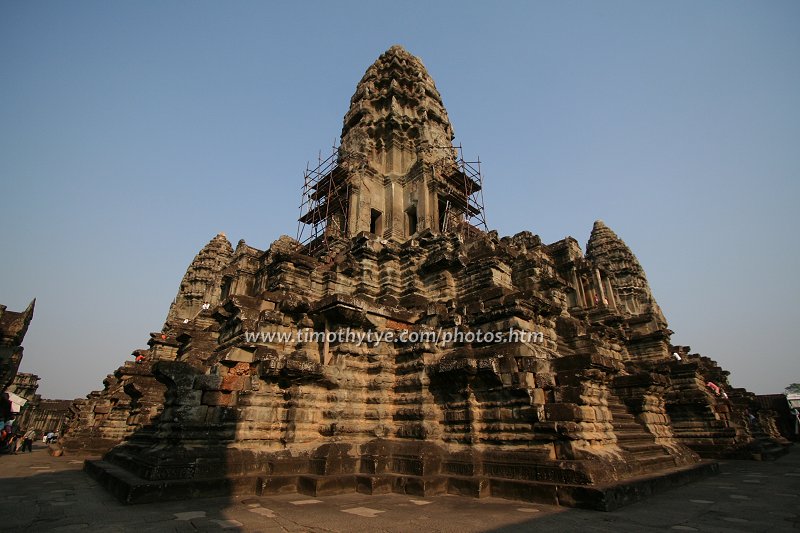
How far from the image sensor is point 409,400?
911cm

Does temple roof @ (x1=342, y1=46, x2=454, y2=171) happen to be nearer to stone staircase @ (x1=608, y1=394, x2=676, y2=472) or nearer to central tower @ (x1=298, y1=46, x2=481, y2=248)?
central tower @ (x1=298, y1=46, x2=481, y2=248)

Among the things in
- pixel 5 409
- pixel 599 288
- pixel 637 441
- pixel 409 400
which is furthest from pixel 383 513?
pixel 5 409

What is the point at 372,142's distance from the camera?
64.5ft

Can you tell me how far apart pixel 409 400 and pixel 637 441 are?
5998mm

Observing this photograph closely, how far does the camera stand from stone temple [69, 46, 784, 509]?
272 inches

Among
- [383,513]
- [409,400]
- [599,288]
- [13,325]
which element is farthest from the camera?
[599,288]

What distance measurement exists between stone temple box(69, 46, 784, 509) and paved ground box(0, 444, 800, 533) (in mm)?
397

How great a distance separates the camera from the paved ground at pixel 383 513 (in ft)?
15.8

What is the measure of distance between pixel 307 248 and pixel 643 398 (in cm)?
1570

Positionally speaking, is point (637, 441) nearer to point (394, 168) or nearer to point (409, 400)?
point (409, 400)

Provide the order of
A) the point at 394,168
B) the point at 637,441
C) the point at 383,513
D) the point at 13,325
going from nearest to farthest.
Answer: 1. the point at 383,513
2. the point at 637,441
3. the point at 13,325
4. the point at 394,168

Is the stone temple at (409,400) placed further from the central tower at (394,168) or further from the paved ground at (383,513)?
the central tower at (394,168)

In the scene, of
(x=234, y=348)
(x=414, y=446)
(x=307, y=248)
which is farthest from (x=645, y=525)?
(x=307, y=248)

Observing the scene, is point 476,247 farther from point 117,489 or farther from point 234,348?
point 117,489
